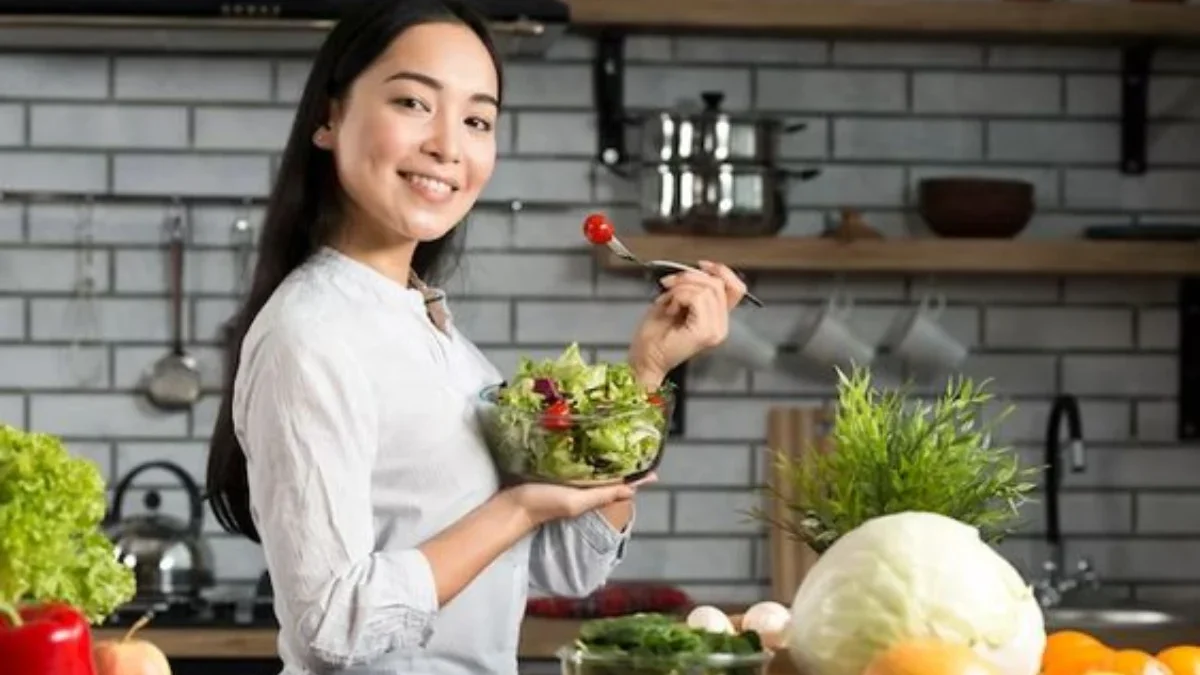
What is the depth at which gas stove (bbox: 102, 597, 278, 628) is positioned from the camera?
14.1 ft

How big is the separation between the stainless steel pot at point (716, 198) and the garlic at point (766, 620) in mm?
2528

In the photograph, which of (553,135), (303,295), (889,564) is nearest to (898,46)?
(553,135)

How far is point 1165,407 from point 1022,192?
2.04 feet

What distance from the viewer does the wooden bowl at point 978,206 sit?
482cm

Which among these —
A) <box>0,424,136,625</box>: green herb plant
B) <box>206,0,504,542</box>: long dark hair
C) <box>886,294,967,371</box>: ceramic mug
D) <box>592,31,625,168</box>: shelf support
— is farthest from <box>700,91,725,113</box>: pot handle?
<box>0,424,136,625</box>: green herb plant

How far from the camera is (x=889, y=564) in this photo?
189cm

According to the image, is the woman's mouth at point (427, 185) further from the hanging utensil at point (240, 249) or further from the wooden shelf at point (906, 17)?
the hanging utensil at point (240, 249)

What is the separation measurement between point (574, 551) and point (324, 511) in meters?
0.47

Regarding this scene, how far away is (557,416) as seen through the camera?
2.33 metres

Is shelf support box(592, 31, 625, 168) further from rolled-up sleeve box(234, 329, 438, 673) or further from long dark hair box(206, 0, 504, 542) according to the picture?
rolled-up sleeve box(234, 329, 438, 673)

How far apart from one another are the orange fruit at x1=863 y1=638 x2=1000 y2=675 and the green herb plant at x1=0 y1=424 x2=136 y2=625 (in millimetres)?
586

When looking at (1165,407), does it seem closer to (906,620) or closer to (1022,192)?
(1022,192)

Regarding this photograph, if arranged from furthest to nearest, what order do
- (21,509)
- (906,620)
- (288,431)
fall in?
1. (288,431)
2. (906,620)
3. (21,509)

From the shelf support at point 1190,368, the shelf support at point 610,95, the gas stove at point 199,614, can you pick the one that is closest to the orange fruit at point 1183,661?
the gas stove at point 199,614
